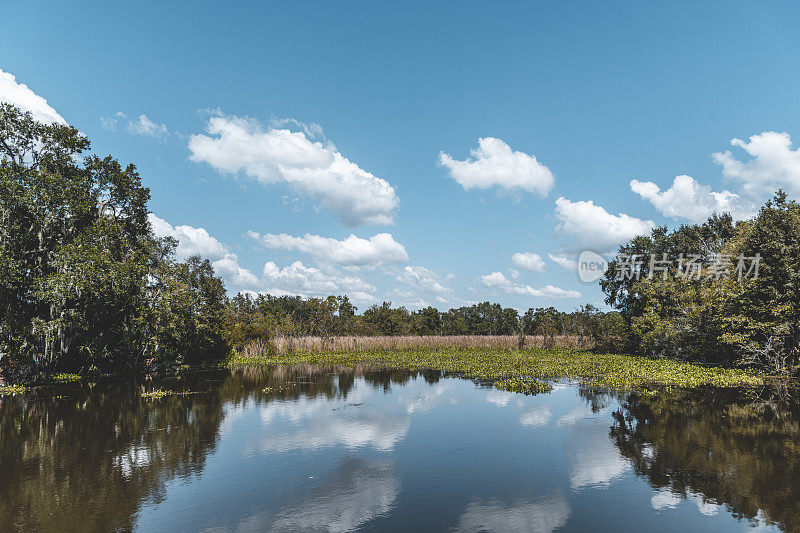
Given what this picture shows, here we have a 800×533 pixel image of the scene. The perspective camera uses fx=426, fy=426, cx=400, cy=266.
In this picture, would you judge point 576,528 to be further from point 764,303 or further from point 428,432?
point 764,303

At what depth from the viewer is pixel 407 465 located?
406 inches

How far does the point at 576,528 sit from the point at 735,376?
2267 cm

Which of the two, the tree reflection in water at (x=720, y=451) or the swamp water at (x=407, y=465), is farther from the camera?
the tree reflection in water at (x=720, y=451)

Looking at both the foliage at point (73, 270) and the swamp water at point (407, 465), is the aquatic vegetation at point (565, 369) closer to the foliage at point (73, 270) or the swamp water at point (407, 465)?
the swamp water at point (407, 465)

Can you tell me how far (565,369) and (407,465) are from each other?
21.4 meters

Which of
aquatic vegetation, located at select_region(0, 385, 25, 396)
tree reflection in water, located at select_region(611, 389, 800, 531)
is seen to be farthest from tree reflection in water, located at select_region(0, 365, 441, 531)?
tree reflection in water, located at select_region(611, 389, 800, 531)

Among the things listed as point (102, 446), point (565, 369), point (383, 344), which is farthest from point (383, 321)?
point (102, 446)

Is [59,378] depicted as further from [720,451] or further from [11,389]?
[720,451]

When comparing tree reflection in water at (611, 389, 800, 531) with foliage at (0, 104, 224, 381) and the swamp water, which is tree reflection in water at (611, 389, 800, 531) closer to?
the swamp water

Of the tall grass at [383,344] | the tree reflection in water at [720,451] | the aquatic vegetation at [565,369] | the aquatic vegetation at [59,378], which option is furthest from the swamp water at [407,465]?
the tall grass at [383,344]

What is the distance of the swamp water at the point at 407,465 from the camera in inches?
293

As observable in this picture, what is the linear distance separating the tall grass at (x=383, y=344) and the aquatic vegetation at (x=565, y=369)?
2.06m

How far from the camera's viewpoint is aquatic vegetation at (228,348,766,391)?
74.0 feet

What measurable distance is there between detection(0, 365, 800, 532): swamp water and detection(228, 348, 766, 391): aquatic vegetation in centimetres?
433
